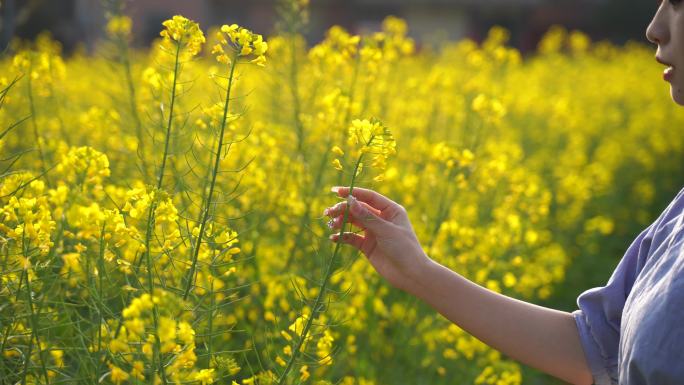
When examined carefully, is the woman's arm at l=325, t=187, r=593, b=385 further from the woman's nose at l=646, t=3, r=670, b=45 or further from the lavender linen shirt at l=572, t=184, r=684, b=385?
the woman's nose at l=646, t=3, r=670, b=45

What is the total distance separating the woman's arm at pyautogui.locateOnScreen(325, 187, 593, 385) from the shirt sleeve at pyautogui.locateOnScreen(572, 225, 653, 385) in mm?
24

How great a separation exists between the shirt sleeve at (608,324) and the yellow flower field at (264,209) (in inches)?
20.4

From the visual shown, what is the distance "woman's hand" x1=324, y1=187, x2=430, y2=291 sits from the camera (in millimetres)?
1624

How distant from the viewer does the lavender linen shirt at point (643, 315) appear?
137 cm

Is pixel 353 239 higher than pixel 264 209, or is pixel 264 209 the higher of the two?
pixel 353 239

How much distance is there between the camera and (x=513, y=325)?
68.4 inches

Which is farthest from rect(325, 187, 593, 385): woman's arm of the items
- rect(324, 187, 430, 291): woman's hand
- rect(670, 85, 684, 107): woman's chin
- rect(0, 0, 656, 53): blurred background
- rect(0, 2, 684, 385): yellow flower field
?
rect(0, 0, 656, 53): blurred background

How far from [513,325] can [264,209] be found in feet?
5.65

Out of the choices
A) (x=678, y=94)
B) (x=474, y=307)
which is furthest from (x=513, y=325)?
(x=678, y=94)

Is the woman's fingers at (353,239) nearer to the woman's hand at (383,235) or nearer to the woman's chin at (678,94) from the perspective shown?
the woman's hand at (383,235)

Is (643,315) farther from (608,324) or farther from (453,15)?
(453,15)

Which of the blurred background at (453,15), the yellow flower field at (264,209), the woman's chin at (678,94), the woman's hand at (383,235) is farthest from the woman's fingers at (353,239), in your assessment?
the blurred background at (453,15)

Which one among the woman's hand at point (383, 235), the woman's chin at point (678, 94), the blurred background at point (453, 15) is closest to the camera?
the woman's chin at point (678, 94)

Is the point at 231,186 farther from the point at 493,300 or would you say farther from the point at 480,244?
the point at 493,300
